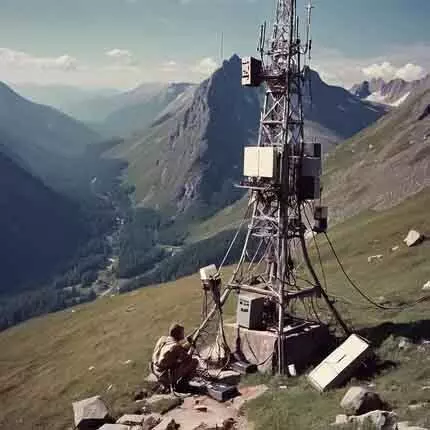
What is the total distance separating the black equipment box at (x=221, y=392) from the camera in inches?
969

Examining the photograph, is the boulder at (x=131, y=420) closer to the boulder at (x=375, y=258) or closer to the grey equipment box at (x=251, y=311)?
the grey equipment box at (x=251, y=311)

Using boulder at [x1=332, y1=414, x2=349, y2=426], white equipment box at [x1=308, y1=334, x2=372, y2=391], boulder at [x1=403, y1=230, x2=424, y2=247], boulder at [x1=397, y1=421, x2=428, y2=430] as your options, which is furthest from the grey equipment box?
boulder at [x1=403, y1=230, x2=424, y2=247]

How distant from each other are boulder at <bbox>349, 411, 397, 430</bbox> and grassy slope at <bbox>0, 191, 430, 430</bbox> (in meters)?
0.98

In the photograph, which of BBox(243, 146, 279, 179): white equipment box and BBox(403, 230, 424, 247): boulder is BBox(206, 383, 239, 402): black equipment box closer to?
BBox(243, 146, 279, 179): white equipment box

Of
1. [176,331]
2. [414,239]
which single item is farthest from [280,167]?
[414,239]

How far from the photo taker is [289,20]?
2958 cm

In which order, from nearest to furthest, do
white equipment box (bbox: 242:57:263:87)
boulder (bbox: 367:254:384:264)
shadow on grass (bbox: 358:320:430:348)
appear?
shadow on grass (bbox: 358:320:430:348) → white equipment box (bbox: 242:57:263:87) → boulder (bbox: 367:254:384:264)

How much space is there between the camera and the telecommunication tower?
29031 millimetres

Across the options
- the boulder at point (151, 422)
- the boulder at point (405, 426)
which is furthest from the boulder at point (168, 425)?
the boulder at point (405, 426)

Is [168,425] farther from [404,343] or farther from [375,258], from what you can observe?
[375,258]

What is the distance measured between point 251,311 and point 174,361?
15.7 feet

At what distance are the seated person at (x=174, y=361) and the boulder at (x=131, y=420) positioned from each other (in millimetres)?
2833

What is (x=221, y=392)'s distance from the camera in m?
24.6

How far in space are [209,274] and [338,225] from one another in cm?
7728
